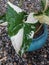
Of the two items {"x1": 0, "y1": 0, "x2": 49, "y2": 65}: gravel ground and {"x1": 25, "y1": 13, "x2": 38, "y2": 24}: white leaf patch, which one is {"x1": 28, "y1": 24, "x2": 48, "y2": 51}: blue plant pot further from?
{"x1": 25, "y1": 13, "x2": 38, "y2": 24}: white leaf patch

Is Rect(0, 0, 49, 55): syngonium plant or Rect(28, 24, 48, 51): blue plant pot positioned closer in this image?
Rect(0, 0, 49, 55): syngonium plant

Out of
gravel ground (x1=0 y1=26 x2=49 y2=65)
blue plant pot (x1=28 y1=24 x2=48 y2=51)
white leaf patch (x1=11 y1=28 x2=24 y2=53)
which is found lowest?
gravel ground (x1=0 y1=26 x2=49 y2=65)

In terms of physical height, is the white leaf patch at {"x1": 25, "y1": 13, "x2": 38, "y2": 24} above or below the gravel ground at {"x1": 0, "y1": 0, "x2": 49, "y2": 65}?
above

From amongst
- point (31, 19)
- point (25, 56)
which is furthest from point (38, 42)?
point (31, 19)

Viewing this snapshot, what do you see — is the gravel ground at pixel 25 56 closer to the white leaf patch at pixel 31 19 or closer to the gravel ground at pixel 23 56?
the gravel ground at pixel 23 56

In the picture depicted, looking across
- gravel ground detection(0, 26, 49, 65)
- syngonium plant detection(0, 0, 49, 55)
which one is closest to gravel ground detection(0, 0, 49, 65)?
gravel ground detection(0, 26, 49, 65)

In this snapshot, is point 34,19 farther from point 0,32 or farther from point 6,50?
point 0,32

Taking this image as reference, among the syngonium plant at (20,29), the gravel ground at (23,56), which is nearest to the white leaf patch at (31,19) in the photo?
the syngonium plant at (20,29)

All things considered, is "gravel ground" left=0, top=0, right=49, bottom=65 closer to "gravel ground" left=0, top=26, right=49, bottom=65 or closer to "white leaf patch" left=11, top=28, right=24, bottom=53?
"gravel ground" left=0, top=26, right=49, bottom=65

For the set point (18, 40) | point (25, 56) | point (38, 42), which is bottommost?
point (25, 56)

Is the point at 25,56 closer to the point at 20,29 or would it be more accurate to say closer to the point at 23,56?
the point at 23,56

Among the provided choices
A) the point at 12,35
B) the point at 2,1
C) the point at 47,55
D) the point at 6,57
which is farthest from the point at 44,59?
the point at 2,1
